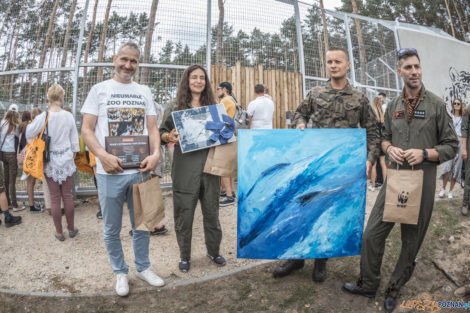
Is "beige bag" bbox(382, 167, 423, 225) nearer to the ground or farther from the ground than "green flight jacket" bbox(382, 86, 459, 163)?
nearer to the ground

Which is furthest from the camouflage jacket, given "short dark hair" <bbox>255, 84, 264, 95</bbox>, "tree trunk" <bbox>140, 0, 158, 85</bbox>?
"tree trunk" <bbox>140, 0, 158, 85</bbox>

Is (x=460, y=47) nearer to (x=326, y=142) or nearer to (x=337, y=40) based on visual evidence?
(x=337, y=40)

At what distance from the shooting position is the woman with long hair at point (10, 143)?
5.39 meters

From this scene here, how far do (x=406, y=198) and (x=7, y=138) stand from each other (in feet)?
20.5

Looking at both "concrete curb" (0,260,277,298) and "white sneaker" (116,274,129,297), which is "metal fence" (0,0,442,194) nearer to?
"concrete curb" (0,260,277,298)

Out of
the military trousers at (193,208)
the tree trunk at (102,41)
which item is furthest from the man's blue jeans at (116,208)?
the tree trunk at (102,41)

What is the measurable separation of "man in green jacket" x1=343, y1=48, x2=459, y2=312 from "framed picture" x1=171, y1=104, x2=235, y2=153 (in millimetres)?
1550

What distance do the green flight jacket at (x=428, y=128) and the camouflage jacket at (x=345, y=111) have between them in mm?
299

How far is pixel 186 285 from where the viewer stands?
121 inches

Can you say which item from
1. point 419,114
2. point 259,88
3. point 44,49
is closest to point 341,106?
point 419,114

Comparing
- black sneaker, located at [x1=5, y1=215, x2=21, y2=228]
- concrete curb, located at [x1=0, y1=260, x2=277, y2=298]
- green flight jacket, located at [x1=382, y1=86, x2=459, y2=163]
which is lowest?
concrete curb, located at [x1=0, y1=260, x2=277, y2=298]

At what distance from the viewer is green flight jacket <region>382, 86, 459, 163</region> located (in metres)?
2.43

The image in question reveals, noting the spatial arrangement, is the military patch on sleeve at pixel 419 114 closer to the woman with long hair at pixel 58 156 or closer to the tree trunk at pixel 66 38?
the woman with long hair at pixel 58 156

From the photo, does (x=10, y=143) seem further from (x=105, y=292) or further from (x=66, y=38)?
(x=105, y=292)
